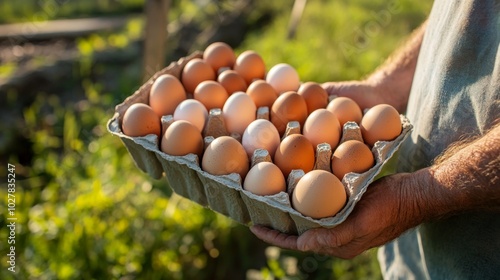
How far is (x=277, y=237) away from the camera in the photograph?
125 centimetres

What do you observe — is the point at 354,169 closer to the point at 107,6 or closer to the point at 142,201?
the point at 142,201

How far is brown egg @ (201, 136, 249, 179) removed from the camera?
1261mm

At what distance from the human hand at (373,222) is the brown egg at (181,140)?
0.27m

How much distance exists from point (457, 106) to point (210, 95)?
1.88 feet

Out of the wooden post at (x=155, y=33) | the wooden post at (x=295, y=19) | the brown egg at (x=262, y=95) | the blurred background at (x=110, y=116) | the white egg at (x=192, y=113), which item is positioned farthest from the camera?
the wooden post at (x=295, y=19)

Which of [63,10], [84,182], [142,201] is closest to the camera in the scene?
[142,201]

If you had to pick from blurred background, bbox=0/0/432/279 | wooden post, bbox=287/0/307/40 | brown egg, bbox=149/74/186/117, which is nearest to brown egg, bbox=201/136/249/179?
brown egg, bbox=149/74/186/117

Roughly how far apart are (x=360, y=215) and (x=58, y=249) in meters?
1.21

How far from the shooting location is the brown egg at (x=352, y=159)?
125 centimetres

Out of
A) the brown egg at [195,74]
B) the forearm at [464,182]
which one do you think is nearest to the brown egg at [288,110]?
the brown egg at [195,74]

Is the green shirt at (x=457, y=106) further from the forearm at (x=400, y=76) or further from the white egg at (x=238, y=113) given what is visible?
the white egg at (x=238, y=113)

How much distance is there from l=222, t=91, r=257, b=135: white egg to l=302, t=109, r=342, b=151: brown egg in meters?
0.14

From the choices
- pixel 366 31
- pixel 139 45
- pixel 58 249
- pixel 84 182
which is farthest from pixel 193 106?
pixel 139 45

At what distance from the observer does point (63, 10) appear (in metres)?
4.91
